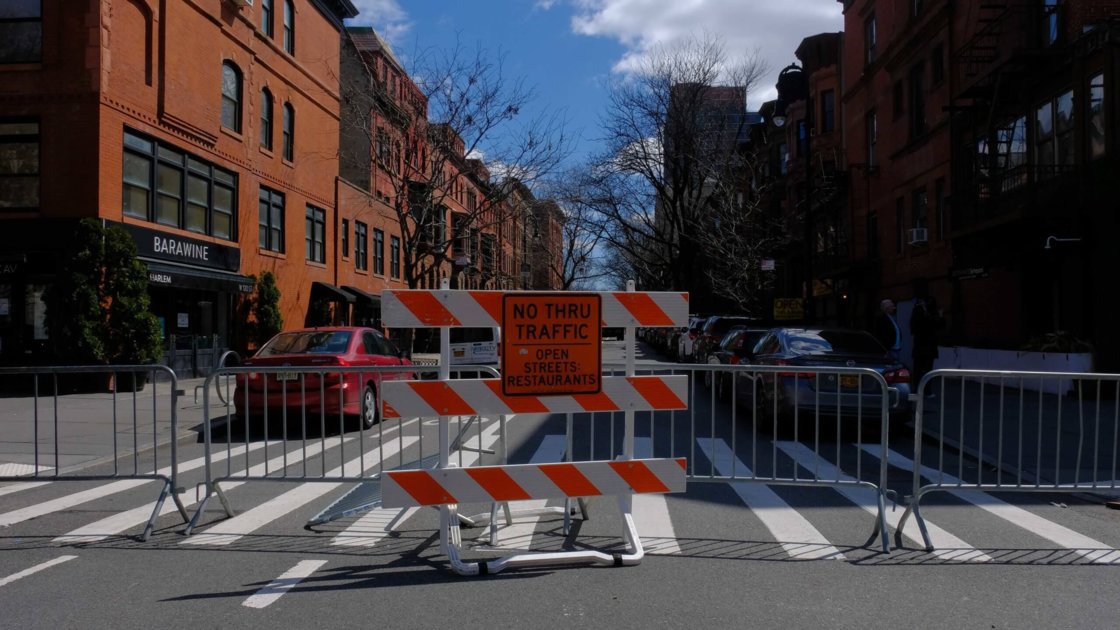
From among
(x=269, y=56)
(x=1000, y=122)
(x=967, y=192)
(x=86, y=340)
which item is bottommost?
(x=86, y=340)

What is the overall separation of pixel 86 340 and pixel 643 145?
24345 mm

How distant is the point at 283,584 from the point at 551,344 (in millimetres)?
2194

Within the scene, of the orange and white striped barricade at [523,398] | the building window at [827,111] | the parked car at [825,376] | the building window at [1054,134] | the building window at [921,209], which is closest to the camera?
the orange and white striped barricade at [523,398]

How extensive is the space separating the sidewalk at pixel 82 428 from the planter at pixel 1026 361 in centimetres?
1257

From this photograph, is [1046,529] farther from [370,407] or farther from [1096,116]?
[1096,116]

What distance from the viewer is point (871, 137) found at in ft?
102

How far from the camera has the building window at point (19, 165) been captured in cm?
1884

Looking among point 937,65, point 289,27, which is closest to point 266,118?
point 289,27

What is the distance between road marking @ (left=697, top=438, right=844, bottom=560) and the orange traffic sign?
3.73 ft

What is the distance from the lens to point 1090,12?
1680 centimetres

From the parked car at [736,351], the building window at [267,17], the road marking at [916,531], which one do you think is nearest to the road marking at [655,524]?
the road marking at [916,531]

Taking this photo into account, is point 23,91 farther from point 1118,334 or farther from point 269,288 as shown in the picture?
point 1118,334

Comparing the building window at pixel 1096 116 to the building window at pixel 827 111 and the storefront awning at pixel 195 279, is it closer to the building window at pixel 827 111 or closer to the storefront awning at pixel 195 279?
the storefront awning at pixel 195 279

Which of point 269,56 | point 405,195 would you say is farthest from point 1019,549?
point 269,56
